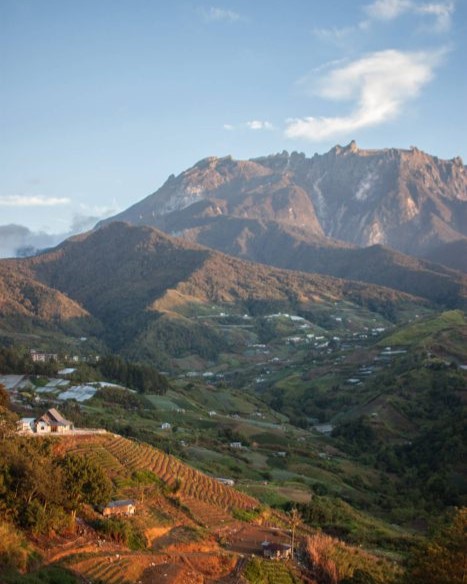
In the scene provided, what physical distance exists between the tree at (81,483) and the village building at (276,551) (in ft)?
24.4

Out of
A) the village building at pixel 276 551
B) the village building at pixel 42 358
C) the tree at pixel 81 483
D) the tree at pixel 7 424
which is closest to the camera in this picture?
the tree at pixel 81 483

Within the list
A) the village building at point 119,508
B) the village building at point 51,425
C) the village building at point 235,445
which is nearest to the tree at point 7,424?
the village building at point 51,425

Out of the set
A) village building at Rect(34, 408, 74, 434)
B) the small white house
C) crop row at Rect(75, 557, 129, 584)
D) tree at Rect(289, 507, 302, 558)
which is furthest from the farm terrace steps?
the small white house

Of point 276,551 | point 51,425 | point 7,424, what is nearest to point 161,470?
point 51,425

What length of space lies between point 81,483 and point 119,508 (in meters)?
2.79

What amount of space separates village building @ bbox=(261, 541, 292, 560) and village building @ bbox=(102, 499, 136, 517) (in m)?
6.20

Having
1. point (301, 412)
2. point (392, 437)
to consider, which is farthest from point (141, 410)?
point (301, 412)

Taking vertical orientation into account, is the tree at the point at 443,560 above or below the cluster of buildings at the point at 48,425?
below

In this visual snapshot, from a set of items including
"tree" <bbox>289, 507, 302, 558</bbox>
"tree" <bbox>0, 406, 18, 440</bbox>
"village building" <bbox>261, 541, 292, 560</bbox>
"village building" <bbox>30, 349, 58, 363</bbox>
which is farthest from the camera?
"village building" <bbox>30, 349, 58, 363</bbox>

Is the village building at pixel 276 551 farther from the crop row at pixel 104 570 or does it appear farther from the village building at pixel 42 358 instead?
the village building at pixel 42 358

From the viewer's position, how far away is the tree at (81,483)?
28.7 m

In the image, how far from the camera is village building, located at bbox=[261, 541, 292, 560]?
30347mm

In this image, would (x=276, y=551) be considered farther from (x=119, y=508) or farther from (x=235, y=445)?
(x=235, y=445)

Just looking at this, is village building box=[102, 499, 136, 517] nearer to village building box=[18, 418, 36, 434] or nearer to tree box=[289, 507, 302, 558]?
tree box=[289, 507, 302, 558]
